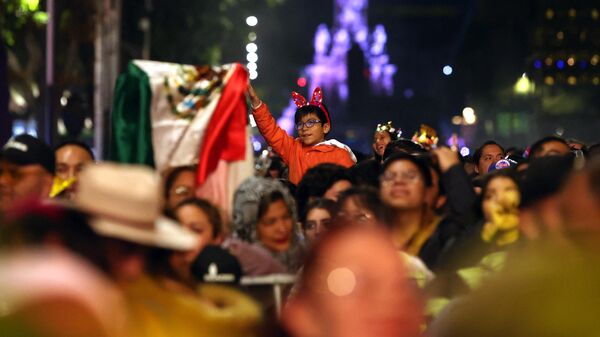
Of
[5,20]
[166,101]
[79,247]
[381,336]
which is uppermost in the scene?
[5,20]

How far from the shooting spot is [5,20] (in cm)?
2634

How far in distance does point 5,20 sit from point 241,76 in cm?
1765

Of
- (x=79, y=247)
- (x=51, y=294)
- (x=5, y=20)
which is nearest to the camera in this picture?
(x=51, y=294)

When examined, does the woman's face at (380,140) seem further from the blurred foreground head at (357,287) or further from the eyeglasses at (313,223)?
the blurred foreground head at (357,287)

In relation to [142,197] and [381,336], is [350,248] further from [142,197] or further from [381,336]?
[142,197]

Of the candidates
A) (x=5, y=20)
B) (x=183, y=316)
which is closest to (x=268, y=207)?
(x=183, y=316)

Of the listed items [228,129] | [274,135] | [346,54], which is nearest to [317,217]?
[228,129]

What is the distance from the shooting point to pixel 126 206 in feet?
16.0

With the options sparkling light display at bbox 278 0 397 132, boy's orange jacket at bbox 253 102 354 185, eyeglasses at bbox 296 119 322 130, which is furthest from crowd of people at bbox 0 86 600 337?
sparkling light display at bbox 278 0 397 132

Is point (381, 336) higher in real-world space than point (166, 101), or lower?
lower

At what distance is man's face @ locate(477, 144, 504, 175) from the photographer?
14.0m

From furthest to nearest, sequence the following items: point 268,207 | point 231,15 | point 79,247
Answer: point 231,15
point 268,207
point 79,247

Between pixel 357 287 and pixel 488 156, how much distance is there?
30.2 feet

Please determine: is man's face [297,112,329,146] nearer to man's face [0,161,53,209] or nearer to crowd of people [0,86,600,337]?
man's face [0,161,53,209]
